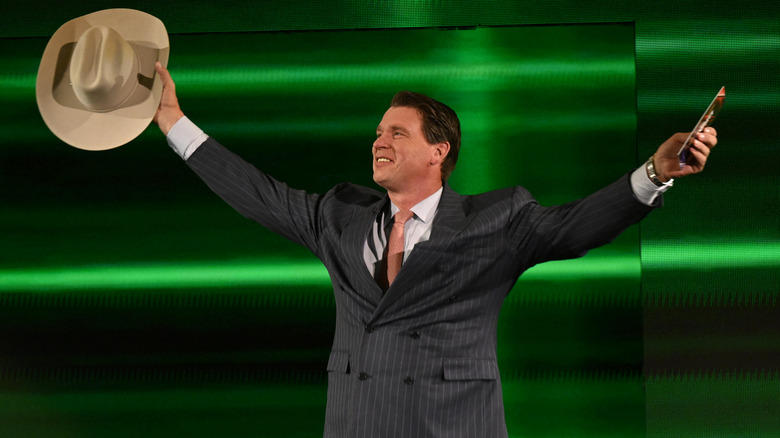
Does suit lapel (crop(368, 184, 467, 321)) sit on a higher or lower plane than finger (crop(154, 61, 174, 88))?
lower

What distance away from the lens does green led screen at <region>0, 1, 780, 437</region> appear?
288 cm

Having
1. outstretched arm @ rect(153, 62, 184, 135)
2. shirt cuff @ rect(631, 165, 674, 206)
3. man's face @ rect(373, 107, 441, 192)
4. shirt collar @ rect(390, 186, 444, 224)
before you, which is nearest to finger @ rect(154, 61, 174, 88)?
outstretched arm @ rect(153, 62, 184, 135)

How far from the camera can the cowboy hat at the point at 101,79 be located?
2.05 metres

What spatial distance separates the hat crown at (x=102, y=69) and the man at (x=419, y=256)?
0.17 m

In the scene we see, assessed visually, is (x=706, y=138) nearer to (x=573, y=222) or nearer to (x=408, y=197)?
(x=573, y=222)

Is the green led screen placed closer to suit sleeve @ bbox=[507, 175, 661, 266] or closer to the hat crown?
the hat crown

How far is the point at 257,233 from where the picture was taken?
304cm

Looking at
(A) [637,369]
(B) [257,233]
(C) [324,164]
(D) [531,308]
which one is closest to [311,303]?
(B) [257,233]

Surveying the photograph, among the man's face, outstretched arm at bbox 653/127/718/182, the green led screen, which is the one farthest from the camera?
the green led screen

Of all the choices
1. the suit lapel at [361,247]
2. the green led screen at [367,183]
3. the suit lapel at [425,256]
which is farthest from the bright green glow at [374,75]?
the suit lapel at [425,256]

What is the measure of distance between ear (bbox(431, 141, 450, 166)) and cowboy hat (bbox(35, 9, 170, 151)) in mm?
754

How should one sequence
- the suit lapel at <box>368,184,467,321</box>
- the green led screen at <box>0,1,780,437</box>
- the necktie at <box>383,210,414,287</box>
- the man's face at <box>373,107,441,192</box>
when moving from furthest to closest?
1. the green led screen at <box>0,1,780,437</box>
2. the man's face at <box>373,107,441,192</box>
3. the necktie at <box>383,210,414,287</box>
4. the suit lapel at <box>368,184,467,321</box>

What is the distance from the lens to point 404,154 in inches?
79.0

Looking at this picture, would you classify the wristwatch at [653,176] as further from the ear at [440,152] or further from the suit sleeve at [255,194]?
the suit sleeve at [255,194]
